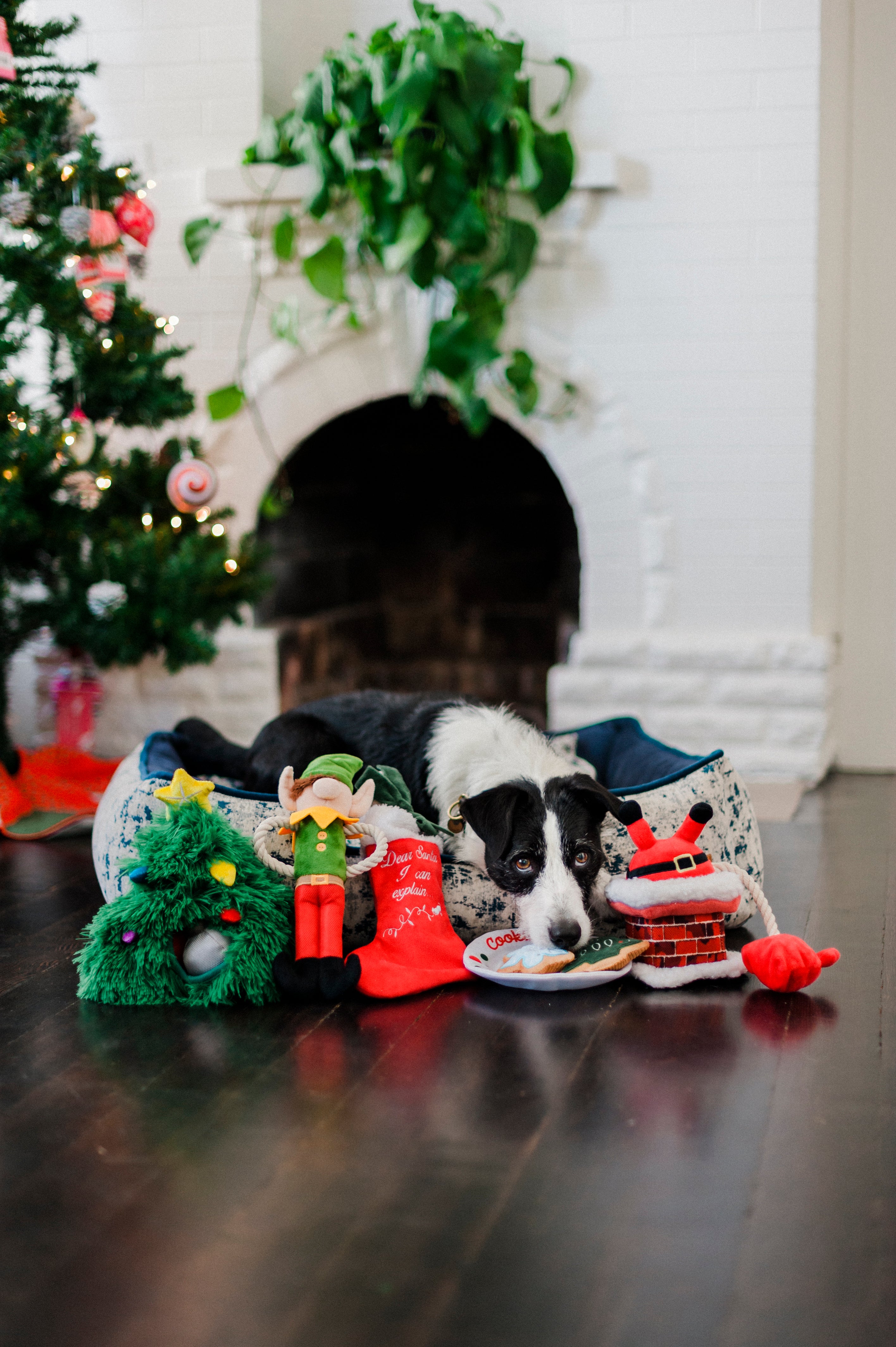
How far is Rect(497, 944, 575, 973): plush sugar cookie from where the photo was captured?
2.01 m

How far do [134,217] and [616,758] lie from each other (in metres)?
1.97

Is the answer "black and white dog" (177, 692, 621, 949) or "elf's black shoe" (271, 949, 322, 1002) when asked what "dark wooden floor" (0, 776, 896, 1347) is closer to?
"elf's black shoe" (271, 949, 322, 1002)

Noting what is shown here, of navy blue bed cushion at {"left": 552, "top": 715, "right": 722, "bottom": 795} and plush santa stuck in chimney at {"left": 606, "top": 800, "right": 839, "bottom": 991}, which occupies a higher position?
navy blue bed cushion at {"left": 552, "top": 715, "right": 722, "bottom": 795}

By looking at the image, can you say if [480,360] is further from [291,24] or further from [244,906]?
[244,906]

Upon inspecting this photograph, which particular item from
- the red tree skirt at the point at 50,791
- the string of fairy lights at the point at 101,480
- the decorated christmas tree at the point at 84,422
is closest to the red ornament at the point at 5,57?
the decorated christmas tree at the point at 84,422

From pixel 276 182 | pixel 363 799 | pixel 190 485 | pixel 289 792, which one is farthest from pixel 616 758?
pixel 276 182

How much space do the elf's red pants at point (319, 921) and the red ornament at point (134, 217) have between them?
6.91 feet

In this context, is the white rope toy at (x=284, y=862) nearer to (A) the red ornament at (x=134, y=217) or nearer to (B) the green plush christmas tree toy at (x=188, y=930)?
(B) the green plush christmas tree toy at (x=188, y=930)

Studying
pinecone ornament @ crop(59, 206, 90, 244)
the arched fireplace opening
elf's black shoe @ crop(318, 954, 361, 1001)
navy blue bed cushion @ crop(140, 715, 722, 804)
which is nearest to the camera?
elf's black shoe @ crop(318, 954, 361, 1001)

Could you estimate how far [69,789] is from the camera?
11.1 feet

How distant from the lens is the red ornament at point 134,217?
3.29 meters

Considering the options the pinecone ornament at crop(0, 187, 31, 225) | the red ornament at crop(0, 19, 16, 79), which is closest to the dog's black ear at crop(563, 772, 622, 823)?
the pinecone ornament at crop(0, 187, 31, 225)

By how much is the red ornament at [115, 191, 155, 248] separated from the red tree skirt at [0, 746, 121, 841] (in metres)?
1.46

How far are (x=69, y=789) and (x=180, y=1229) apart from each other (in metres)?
2.21
